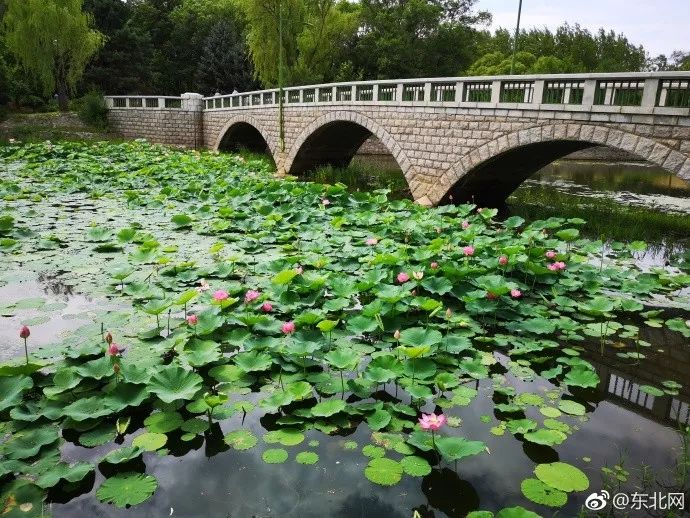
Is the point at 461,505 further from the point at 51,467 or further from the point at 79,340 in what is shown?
the point at 79,340

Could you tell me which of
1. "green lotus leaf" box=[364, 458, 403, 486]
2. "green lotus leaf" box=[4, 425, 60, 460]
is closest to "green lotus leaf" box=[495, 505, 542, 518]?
"green lotus leaf" box=[364, 458, 403, 486]

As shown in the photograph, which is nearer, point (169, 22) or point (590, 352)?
point (590, 352)

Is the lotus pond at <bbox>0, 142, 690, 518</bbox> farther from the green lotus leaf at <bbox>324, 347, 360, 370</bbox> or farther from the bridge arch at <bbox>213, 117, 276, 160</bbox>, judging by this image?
the bridge arch at <bbox>213, 117, 276, 160</bbox>

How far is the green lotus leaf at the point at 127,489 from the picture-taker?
7.73ft

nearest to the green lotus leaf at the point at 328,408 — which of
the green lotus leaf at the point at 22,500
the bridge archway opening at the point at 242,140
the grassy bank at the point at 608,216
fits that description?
the green lotus leaf at the point at 22,500

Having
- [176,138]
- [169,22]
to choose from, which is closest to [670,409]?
[176,138]

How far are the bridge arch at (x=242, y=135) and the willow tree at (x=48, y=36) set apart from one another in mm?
8300

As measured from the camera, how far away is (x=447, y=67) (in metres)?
34.4

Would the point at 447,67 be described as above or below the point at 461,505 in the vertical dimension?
above

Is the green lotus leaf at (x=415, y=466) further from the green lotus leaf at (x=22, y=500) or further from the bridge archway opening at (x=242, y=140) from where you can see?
the bridge archway opening at (x=242, y=140)

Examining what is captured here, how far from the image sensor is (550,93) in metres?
8.93

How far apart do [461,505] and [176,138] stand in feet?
81.6

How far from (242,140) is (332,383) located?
2297cm

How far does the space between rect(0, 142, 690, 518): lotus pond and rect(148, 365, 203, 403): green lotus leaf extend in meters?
0.02
